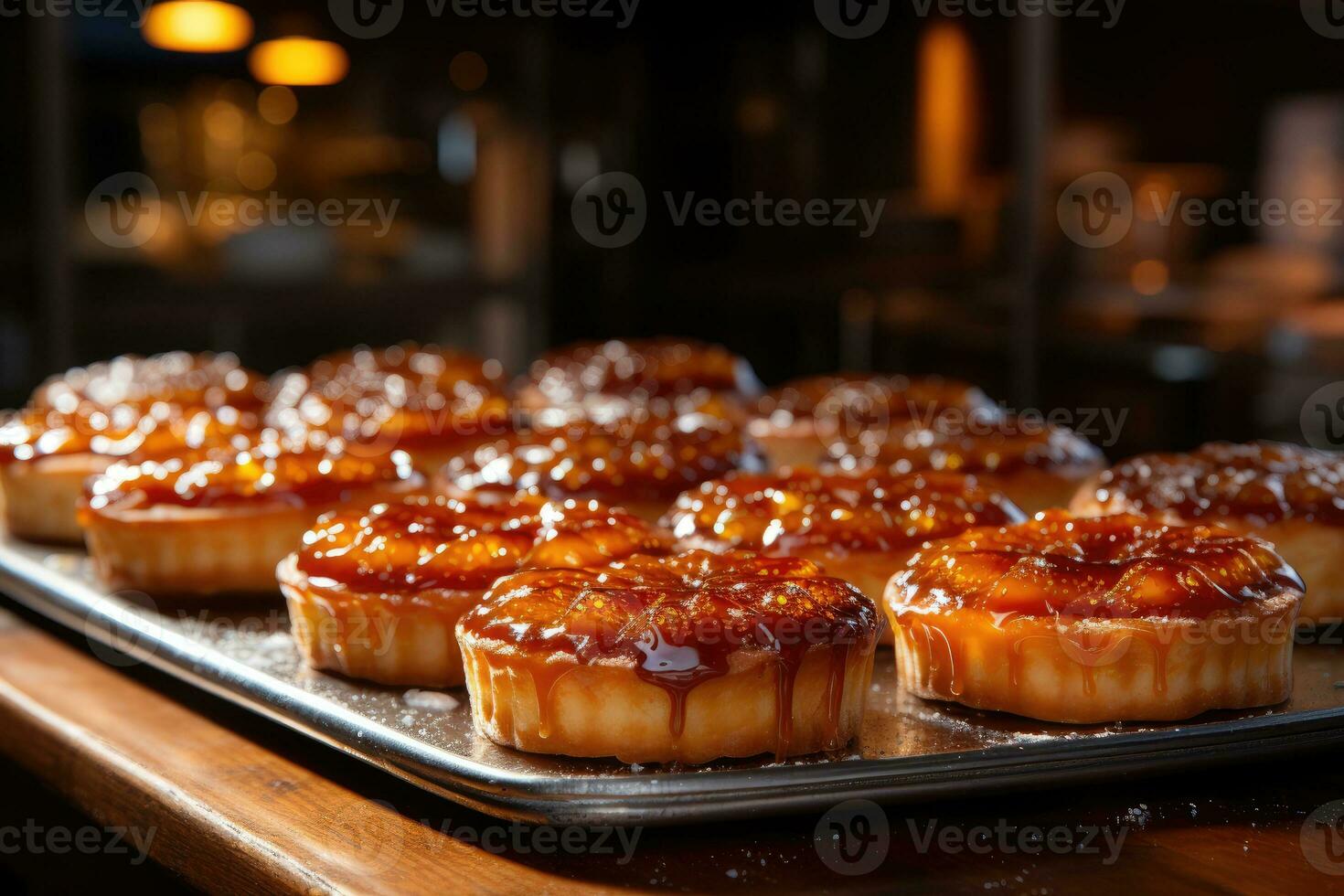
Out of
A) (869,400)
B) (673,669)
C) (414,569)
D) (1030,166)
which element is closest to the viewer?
(673,669)

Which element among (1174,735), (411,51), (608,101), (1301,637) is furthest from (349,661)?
(608,101)

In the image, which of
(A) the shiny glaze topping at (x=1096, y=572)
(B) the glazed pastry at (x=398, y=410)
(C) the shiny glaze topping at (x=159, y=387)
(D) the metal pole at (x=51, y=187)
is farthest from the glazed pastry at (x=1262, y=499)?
(D) the metal pole at (x=51, y=187)

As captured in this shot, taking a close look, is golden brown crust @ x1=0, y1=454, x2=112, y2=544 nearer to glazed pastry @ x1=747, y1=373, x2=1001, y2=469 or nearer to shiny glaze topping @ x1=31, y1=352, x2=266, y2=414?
shiny glaze topping @ x1=31, y1=352, x2=266, y2=414

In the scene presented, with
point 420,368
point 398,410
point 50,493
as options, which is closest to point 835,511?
point 398,410

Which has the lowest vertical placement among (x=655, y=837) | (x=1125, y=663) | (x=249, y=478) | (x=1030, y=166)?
(x=655, y=837)

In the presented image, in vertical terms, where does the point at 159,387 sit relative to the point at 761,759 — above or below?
above

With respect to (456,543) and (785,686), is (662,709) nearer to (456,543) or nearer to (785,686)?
(785,686)

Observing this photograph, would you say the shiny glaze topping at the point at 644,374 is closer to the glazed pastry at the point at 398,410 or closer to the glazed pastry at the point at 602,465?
the glazed pastry at the point at 398,410

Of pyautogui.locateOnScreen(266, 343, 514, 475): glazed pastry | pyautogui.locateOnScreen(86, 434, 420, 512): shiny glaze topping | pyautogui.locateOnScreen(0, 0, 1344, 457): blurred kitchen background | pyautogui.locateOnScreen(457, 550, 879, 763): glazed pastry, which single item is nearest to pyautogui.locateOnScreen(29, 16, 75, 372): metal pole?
pyautogui.locateOnScreen(0, 0, 1344, 457): blurred kitchen background
